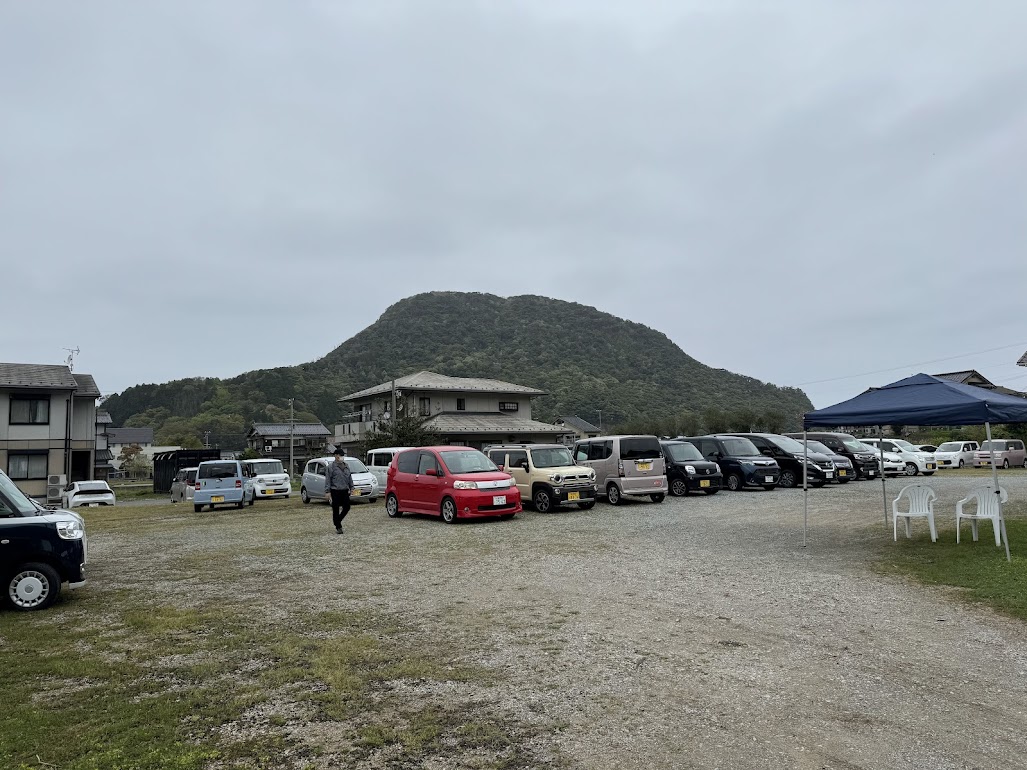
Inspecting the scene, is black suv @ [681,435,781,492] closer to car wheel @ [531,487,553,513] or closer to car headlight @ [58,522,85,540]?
car wheel @ [531,487,553,513]

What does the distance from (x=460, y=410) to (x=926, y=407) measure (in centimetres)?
3835

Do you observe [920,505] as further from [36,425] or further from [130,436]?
[130,436]

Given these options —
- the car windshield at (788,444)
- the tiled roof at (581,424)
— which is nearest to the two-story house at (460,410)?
the car windshield at (788,444)

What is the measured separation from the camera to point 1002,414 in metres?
9.20

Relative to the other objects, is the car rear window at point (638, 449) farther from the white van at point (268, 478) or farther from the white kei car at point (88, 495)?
the white kei car at point (88, 495)

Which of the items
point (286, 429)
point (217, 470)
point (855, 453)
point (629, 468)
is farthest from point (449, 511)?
point (286, 429)

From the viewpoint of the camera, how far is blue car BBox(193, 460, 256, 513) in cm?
2189

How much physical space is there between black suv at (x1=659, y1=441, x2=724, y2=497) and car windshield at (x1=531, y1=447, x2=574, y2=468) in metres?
3.26

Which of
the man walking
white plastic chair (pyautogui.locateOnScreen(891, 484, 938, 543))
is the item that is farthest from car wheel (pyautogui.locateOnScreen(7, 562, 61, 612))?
white plastic chair (pyautogui.locateOnScreen(891, 484, 938, 543))

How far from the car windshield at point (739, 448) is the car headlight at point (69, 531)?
18.0 metres

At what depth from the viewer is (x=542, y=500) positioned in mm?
16609

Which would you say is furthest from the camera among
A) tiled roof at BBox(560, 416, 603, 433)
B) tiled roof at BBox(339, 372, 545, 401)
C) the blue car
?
tiled roof at BBox(560, 416, 603, 433)

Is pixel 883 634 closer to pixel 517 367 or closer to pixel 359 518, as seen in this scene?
pixel 359 518

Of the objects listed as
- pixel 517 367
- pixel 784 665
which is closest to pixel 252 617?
pixel 784 665
